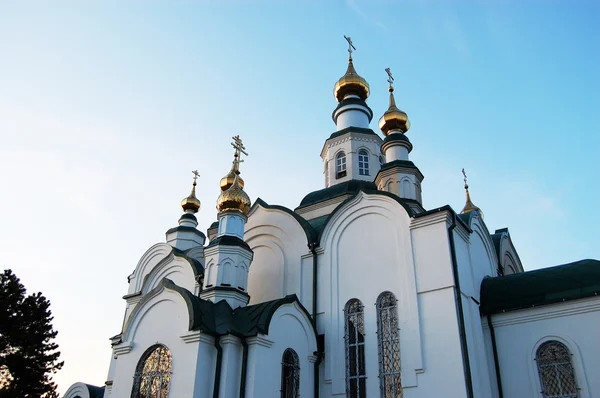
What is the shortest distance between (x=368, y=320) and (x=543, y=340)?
3.24 m

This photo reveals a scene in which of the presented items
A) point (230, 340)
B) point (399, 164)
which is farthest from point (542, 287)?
point (230, 340)

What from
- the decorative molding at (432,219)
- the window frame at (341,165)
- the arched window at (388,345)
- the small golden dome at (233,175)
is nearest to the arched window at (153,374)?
the arched window at (388,345)

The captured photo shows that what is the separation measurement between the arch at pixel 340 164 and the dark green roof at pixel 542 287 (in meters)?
5.97

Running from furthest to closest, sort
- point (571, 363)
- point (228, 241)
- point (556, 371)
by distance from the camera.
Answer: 1. point (228, 241)
2. point (556, 371)
3. point (571, 363)

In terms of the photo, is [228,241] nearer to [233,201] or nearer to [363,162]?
[233,201]

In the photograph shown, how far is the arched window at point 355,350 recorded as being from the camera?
10.5 meters

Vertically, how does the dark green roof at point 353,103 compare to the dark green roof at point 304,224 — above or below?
above

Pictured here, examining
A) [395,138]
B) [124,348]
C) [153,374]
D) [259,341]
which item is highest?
[395,138]

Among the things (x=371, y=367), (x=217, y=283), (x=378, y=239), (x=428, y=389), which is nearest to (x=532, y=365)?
(x=428, y=389)

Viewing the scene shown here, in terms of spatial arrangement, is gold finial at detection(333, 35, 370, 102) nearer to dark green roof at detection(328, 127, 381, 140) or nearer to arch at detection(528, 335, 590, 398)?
dark green roof at detection(328, 127, 381, 140)

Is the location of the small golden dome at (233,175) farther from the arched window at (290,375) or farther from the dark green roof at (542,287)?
the dark green roof at (542,287)

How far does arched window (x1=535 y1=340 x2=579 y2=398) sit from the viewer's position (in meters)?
9.38

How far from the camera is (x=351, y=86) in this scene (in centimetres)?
1770

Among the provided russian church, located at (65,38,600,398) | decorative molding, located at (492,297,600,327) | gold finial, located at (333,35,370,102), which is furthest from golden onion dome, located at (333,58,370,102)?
decorative molding, located at (492,297,600,327)
